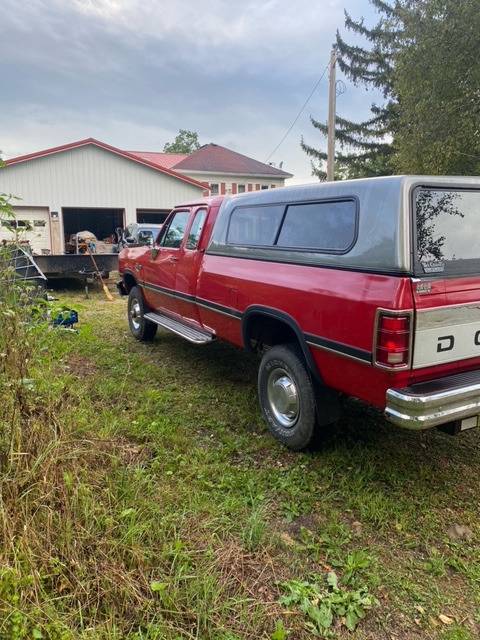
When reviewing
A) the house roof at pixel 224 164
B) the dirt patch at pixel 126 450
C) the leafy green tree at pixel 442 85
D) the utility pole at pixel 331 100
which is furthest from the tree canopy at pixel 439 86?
the house roof at pixel 224 164

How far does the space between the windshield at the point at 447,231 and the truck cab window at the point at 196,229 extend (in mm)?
2925

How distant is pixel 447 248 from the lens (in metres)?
2.92

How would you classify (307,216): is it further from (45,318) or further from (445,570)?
(445,570)

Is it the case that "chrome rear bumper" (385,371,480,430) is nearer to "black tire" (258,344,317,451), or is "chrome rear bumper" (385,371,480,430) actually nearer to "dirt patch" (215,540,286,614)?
"black tire" (258,344,317,451)

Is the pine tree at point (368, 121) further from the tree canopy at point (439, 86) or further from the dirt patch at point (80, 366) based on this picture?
the dirt patch at point (80, 366)

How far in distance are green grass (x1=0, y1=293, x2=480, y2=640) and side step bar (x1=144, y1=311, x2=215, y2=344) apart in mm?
836

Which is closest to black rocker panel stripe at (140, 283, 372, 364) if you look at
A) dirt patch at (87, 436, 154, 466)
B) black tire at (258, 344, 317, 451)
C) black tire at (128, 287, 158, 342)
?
black tire at (258, 344, 317, 451)

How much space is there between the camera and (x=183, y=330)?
536cm

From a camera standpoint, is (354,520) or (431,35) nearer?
(354,520)

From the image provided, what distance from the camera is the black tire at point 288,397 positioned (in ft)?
11.5

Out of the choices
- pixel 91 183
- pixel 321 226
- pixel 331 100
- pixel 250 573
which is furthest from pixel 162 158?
pixel 250 573

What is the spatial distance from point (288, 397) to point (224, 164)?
32.9m

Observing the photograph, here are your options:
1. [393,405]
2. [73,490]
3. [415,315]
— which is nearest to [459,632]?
[393,405]

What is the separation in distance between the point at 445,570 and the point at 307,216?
8.48 ft
